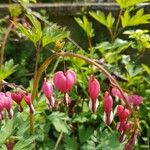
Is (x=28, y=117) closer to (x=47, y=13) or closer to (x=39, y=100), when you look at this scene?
(x=39, y=100)

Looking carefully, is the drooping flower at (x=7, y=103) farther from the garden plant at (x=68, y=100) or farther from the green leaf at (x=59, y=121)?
the green leaf at (x=59, y=121)

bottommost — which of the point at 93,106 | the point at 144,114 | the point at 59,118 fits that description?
the point at 144,114

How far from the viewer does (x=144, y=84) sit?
2633mm

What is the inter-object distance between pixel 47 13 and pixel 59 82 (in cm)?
179

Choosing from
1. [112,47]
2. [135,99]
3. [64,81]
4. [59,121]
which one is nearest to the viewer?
[64,81]

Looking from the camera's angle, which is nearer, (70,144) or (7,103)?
(7,103)

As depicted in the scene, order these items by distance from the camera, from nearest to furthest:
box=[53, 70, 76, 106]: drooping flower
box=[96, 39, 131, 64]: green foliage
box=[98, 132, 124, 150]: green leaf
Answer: box=[53, 70, 76, 106]: drooping flower → box=[98, 132, 124, 150]: green leaf → box=[96, 39, 131, 64]: green foliage

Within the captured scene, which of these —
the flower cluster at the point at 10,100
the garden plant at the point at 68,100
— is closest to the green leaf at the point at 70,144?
the garden plant at the point at 68,100

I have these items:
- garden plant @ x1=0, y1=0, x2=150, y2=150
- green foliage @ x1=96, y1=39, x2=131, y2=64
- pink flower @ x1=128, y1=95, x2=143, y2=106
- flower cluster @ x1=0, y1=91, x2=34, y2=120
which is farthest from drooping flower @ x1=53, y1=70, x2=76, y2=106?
green foliage @ x1=96, y1=39, x2=131, y2=64

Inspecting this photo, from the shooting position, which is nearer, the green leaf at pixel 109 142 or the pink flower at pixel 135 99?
the green leaf at pixel 109 142

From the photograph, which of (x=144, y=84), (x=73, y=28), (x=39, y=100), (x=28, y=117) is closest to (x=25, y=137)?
(x=28, y=117)

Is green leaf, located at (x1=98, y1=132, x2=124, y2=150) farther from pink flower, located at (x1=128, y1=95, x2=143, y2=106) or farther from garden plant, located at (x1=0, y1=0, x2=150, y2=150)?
pink flower, located at (x1=128, y1=95, x2=143, y2=106)

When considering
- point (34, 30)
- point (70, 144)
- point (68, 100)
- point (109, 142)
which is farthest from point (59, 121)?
point (34, 30)

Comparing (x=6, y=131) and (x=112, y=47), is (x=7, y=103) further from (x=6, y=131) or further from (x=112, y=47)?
(x=112, y=47)
